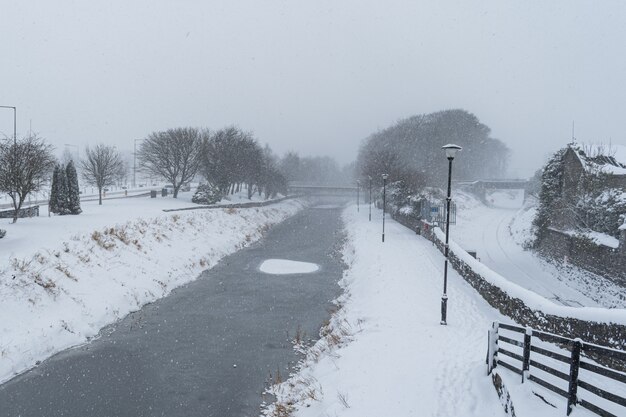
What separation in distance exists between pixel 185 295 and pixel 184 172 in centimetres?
3646

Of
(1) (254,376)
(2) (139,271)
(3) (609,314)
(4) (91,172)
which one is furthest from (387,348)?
(4) (91,172)

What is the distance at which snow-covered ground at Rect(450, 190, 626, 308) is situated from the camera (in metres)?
23.5

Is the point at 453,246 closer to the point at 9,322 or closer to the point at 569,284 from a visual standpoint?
the point at 569,284

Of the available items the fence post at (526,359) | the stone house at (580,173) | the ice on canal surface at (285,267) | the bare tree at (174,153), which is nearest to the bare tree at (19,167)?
the ice on canal surface at (285,267)

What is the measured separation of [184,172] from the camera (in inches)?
2151

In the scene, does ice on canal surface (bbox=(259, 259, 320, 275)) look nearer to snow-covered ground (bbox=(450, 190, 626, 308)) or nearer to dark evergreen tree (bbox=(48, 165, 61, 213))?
snow-covered ground (bbox=(450, 190, 626, 308))

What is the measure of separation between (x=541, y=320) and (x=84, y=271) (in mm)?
19053

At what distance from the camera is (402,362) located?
11.5 metres

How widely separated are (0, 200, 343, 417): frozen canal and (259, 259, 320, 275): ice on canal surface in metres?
2.54

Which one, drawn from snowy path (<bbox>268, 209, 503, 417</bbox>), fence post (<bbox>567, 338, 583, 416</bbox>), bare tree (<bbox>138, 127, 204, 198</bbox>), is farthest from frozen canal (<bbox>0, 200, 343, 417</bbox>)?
bare tree (<bbox>138, 127, 204, 198</bbox>)

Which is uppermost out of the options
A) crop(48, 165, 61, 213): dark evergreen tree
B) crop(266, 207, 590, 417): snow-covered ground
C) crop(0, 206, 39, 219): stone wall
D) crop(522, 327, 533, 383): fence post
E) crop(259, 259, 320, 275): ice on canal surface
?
crop(48, 165, 61, 213): dark evergreen tree

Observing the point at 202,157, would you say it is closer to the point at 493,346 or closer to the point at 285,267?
the point at 285,267

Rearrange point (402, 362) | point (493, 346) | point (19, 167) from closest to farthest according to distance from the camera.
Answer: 1. point (493, 346)
2. point (402, 362)
3. point (19, 167)

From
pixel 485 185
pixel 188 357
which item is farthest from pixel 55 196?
pixel 485 185
